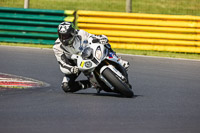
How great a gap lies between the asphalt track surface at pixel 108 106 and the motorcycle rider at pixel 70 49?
20 cm

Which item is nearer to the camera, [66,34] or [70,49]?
[66,34]

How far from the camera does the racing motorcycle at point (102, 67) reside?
7840 mm

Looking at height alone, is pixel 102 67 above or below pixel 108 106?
above

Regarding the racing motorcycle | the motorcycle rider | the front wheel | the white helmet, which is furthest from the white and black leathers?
the front wheel

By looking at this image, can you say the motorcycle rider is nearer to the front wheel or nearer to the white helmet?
the white helmet

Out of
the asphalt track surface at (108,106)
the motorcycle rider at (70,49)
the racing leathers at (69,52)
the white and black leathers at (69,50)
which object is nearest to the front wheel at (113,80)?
the asphalt track surface at (108,106)

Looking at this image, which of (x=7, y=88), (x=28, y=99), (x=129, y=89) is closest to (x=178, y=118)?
(x=129, y=89)

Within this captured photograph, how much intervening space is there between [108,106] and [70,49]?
1498 mm

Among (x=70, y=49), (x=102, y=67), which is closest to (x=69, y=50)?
(x=70, y=49)

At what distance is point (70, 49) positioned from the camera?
27.7ft

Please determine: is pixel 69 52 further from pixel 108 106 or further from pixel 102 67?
pixel 108 106

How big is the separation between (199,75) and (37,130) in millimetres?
6273

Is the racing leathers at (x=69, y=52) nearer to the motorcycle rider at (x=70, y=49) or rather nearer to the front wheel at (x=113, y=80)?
the motorcycle rider at (x=70, y=49)

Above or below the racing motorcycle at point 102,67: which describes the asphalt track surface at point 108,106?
below
